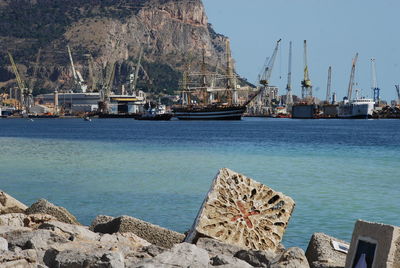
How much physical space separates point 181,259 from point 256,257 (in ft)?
4.51

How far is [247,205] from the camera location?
9.65m

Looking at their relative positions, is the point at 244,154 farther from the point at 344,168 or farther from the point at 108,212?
the point at 108,212

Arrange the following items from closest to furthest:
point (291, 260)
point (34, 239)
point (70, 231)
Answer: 1. point (291, 260)
2. point (34, 239)
3. point (70, 231)

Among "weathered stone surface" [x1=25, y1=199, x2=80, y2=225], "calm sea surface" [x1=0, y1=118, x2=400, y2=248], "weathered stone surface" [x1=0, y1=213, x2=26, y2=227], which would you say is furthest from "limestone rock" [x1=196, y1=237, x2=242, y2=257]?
"calm sea surface" [x1=0, y1=118, x2=400, y2=248]

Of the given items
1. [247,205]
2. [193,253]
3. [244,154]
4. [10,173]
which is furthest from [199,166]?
[193,253]

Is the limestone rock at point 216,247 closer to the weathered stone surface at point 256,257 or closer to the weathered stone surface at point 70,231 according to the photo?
the weathered stone surface at point 256,257

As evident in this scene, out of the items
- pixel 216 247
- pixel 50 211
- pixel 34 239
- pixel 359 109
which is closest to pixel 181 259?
pixel 216 247

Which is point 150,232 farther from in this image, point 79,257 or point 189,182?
point 189,182

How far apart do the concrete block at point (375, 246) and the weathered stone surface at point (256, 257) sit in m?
1.06

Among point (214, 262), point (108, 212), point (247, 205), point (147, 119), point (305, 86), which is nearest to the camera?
point (214, 262)

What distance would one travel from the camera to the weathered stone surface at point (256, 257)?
8206 mm

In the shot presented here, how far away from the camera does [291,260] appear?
7.63m

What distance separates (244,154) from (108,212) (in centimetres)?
2814

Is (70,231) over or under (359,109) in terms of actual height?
over
